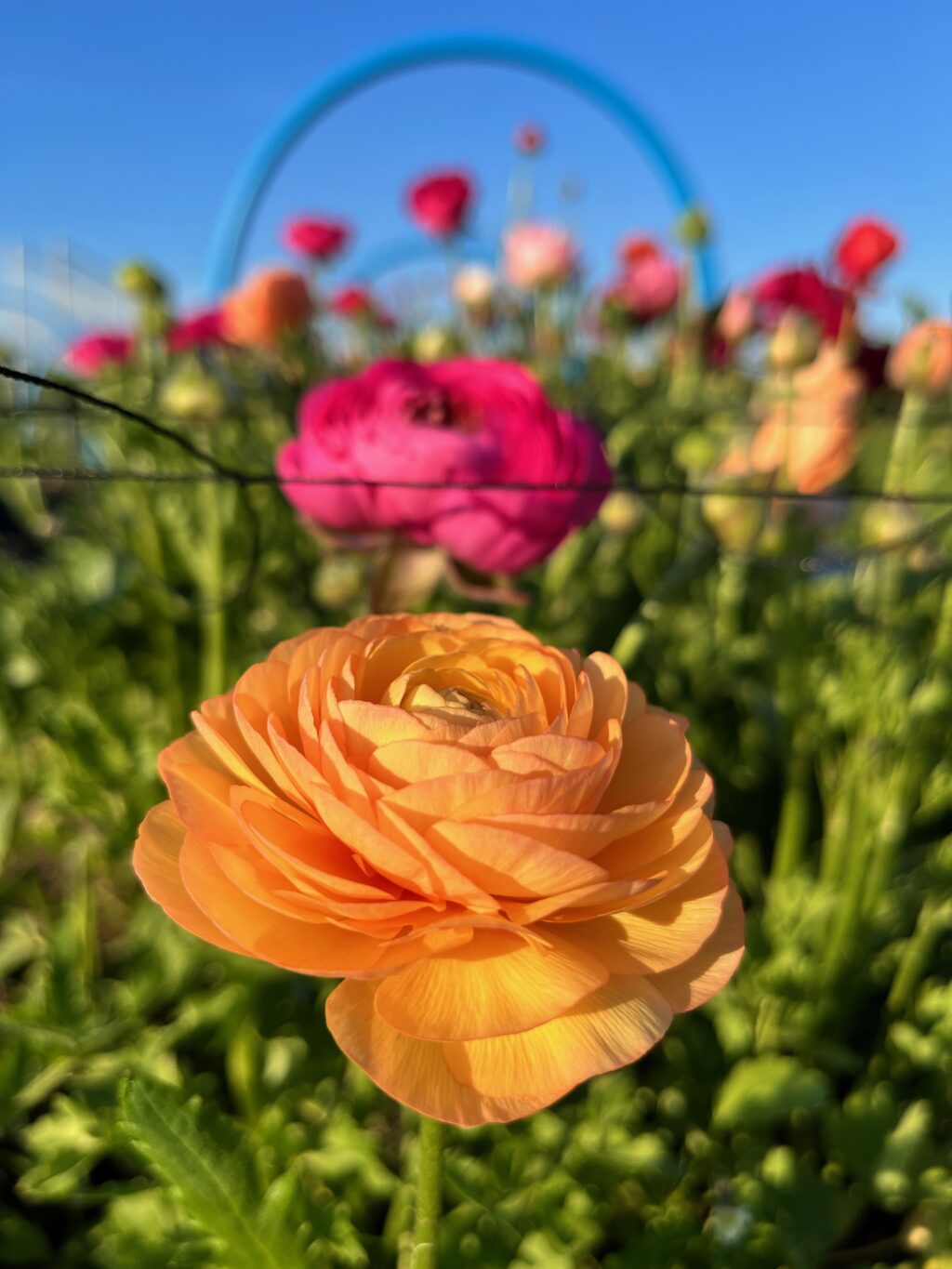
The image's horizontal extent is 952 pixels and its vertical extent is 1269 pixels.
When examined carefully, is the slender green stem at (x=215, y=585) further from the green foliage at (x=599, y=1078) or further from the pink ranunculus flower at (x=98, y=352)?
the pink ranunculus flower at (x=98, y=352)

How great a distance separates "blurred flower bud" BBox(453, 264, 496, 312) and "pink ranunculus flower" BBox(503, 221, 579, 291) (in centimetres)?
10

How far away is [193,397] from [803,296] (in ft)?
1.67

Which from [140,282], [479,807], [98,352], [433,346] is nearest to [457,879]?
[479,807]

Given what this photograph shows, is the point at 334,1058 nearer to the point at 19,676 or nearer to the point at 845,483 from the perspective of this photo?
the point at 19,676

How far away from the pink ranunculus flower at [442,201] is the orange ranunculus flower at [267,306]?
53 centimetres

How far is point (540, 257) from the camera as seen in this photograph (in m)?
1.11

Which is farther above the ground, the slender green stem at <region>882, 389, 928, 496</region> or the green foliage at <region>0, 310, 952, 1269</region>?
the slender green stem at <region>882, 389, 928, 496</region>

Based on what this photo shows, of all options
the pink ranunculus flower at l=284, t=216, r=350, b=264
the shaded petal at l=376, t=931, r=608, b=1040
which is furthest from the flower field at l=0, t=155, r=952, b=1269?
the pink ranunculus flower at l=284, t=216, r=350, b=264

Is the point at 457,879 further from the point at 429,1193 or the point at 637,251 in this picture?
the point at 637,251

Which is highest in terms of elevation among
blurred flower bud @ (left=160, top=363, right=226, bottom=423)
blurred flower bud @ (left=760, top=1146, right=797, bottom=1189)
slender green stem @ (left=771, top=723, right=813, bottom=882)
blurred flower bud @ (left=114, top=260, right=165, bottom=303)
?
blurred flower bud @ (left=114, top=260, right=165, bottom=303)

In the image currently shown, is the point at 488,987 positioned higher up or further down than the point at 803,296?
further down

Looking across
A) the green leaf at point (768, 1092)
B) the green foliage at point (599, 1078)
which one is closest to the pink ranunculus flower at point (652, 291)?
the green foliage at point (599, 1078)

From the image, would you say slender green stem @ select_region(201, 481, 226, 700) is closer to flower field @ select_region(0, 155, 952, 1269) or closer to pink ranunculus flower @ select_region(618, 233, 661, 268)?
flower field @ select_region(0, 155, 952, 1269)

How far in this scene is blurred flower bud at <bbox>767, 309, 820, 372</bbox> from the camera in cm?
51
